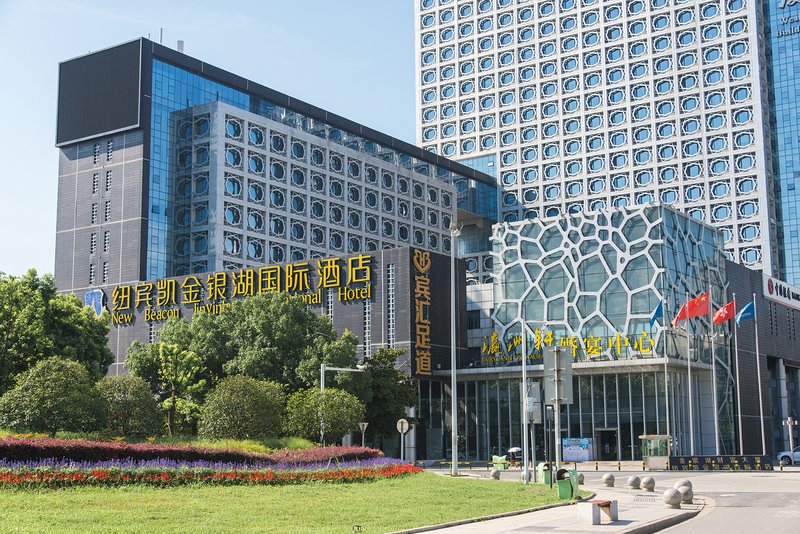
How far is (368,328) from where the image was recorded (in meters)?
74.6

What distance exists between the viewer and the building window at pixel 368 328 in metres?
74.3

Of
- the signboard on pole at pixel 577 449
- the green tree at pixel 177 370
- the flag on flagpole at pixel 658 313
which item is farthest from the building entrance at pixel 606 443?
the green tree at pixel 177 370

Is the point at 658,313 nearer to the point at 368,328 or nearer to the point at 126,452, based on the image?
the point at 368,328

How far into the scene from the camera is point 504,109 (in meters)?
140

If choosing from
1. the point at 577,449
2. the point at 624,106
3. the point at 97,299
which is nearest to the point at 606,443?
the point at 577,449

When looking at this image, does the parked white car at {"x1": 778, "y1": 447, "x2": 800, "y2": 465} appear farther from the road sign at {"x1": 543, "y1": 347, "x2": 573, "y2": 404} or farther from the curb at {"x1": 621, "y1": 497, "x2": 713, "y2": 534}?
the road sign at {"x1": 543, "y1": 347, "x2": 573, "y2": 404}

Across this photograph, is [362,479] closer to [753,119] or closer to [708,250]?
[708,250]

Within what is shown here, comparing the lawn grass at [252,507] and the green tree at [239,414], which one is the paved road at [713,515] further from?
the green tree at [239,414]

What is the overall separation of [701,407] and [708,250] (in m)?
13.0

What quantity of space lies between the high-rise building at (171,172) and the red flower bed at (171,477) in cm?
6253

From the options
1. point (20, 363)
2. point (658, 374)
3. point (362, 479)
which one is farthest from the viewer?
point (658, 374)

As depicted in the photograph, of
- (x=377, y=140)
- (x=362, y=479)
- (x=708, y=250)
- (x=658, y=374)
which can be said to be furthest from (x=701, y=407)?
(x=377, y=140)

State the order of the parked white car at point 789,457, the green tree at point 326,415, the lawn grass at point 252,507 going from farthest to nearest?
the parked white car at point 789,457 → the green tree at point 326,415 → the lawn grass at point 252,507

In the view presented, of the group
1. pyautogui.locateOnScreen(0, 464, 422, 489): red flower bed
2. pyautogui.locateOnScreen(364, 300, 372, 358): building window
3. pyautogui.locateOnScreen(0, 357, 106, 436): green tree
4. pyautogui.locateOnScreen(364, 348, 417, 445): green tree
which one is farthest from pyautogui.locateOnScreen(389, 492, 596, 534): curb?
pyautogui.locateOnScreen(364, 300, 372, 358): building window
